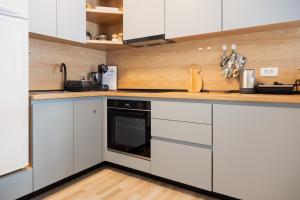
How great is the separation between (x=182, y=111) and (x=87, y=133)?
1034 millimetres

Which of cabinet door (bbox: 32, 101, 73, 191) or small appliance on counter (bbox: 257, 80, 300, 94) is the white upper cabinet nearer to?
cabinet door (bbox: 32, 101, 73, 191)

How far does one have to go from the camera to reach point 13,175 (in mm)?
1554

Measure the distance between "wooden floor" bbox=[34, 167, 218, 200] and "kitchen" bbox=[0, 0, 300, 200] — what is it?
17mm

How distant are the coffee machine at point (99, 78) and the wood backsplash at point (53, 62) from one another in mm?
120

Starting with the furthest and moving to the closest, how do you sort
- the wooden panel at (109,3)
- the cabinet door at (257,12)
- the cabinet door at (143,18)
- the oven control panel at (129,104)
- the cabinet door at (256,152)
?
the wooden panel at (109,3) → the cabinet door at (143,18) → the oven control panel at (129,104) → the cabinet door at (257,12) → the cabinet door at (256,152)

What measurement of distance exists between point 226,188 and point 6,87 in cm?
177

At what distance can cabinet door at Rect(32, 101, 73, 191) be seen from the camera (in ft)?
5.64

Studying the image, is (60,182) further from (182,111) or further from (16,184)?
(182,111)

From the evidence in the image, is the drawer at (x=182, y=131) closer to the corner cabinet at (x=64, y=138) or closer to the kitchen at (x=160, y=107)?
the kitchen at (x=160, y=107)

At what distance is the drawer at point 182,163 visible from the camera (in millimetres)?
1730

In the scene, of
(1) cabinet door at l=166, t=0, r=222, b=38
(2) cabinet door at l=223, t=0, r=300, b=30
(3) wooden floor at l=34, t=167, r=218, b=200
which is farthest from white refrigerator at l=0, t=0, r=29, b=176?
(2) cabinet door at l=223, t=0, r=300, b=30

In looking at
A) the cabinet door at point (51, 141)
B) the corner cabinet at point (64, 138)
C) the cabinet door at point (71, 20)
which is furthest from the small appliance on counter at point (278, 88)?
the cabinet door at point (71, 20)

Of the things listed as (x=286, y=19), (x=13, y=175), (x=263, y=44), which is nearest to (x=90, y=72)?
(x=13, y=175)

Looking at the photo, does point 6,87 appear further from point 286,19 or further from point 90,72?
point 286,19
